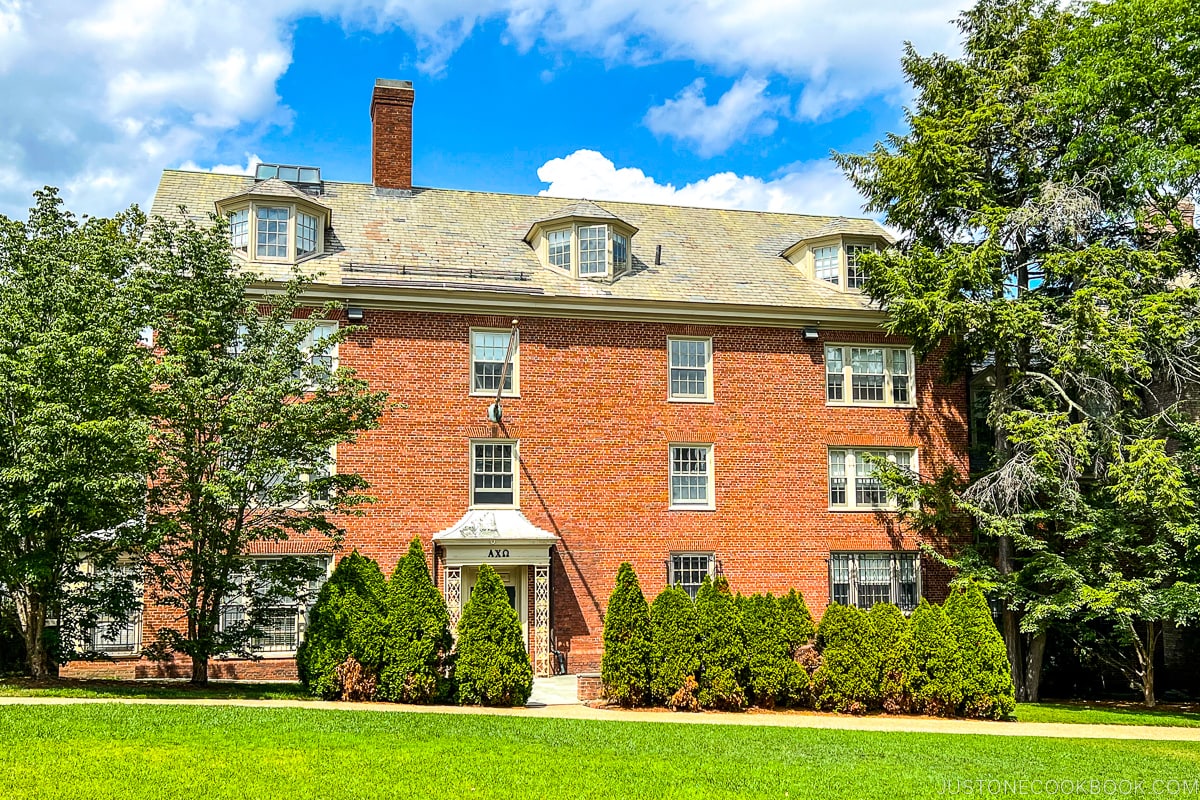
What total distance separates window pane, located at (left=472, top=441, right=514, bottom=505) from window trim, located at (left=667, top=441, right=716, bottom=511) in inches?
136

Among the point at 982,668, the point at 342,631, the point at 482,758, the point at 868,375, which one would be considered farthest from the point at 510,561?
the point at 482,758

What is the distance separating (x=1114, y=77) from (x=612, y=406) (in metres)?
11.6

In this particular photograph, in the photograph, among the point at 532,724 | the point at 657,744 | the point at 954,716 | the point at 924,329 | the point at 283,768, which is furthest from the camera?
the point at 924,329

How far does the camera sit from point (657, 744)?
12.2 meters

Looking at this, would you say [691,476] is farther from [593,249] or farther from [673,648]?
[673,648]

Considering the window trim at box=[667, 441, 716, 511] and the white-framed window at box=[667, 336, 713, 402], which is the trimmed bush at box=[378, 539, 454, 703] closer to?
the window trim at box=[667, 441, 716, 511]

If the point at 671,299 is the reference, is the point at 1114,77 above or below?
above

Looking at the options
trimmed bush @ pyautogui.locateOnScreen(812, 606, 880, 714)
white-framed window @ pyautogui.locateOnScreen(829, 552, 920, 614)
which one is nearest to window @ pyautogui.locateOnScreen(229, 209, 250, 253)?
trimmed bush @ pyautogui.locateOnScreen(812, 606, 880, 714)

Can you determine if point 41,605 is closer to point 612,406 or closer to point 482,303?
point 482,303

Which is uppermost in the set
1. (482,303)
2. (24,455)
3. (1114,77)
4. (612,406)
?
(1114,77)

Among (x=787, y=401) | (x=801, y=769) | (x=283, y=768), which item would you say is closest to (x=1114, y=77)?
(x=787, y=401)

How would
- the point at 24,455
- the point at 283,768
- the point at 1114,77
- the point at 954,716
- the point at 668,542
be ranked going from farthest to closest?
the point at 668,542, the point at 1114,77, the point at 954,716, the point at 24,455, the point at 283,768

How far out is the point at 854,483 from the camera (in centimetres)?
2367

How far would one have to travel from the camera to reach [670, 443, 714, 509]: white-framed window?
22.9 metres
